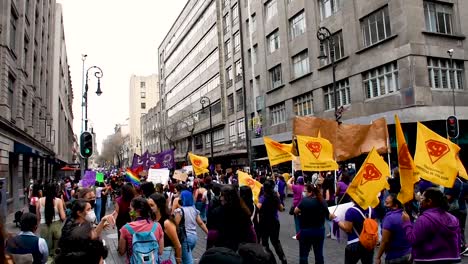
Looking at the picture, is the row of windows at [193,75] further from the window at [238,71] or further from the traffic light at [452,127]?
the traffic light at [452,127]

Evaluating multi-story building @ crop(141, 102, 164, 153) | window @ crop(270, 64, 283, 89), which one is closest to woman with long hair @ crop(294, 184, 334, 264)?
window @ crop(270, 64, 283, 89)

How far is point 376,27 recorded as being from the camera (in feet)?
84.5

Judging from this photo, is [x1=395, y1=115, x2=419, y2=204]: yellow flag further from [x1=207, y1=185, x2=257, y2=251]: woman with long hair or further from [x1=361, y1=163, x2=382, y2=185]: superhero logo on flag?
[x1=207, y1=185, x2=257, y2=251]: woman with long hair

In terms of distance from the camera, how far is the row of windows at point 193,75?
53125 mm

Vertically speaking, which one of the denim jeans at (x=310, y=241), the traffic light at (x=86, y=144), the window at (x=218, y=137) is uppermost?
the window at (x=218, y=137)

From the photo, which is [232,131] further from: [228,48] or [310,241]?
[310,241]

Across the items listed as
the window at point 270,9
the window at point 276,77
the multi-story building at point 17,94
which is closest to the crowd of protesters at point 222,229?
the multi-story building at point 17,94

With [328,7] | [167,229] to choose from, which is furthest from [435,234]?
[328,7]

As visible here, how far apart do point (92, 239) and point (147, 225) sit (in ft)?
5.47

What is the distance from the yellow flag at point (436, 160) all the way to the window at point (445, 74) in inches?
740

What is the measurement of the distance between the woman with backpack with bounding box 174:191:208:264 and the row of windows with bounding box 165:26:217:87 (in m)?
46.2

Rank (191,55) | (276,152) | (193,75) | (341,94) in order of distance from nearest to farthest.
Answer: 1. (276,152)
2. (341,94)
3. (193,75)
4. (191,55)

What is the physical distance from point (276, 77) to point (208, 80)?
18.5m

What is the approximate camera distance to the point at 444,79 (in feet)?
78.9
